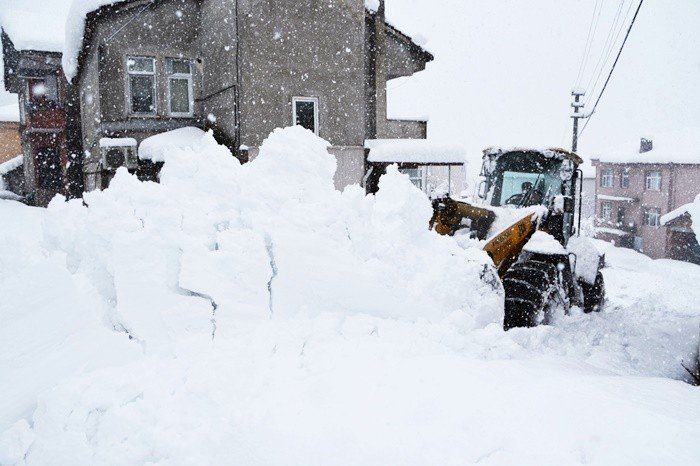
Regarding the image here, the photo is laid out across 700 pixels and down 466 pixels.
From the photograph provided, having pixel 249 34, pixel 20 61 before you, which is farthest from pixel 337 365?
pixel 20 61

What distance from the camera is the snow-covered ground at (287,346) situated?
288 cm

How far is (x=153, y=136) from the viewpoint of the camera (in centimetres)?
1301

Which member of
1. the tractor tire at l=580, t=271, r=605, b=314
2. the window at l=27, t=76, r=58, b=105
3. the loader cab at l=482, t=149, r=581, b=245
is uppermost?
the window at l=27, t=76, r=58, b=105

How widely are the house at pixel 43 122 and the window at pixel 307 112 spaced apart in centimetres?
1268

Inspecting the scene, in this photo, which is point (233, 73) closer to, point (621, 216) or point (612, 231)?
point (612, 231)

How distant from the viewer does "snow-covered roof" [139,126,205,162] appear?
12359mm

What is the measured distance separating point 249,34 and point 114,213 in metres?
9.04

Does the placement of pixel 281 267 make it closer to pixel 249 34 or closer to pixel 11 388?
pixel 11 388

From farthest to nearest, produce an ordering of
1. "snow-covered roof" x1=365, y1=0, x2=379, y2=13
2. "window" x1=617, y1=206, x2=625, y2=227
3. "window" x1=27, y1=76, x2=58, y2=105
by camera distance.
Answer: "window" x1=617, y1=206, x2=625, y2=227 → "window" x1=27, y1=76, x2=58, y2=105 → "snow-covered roof" x1=365, y1=0, x2=379, y2=13

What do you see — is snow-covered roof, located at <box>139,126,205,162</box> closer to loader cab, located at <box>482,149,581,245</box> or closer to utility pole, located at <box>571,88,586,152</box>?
loader cab, located at <box>482,149,581,245</box>

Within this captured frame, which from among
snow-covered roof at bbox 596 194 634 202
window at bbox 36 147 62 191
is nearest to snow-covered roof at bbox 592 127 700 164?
snow-covered roof at bbox 596 194 634 202

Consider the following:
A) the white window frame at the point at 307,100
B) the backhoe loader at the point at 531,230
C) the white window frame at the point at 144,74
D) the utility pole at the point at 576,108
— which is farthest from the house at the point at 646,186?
the white window frame at the point at 144,74

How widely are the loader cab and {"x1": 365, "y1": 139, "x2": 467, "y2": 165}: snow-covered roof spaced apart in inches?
196

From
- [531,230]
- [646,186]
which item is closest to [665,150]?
[646,186]
